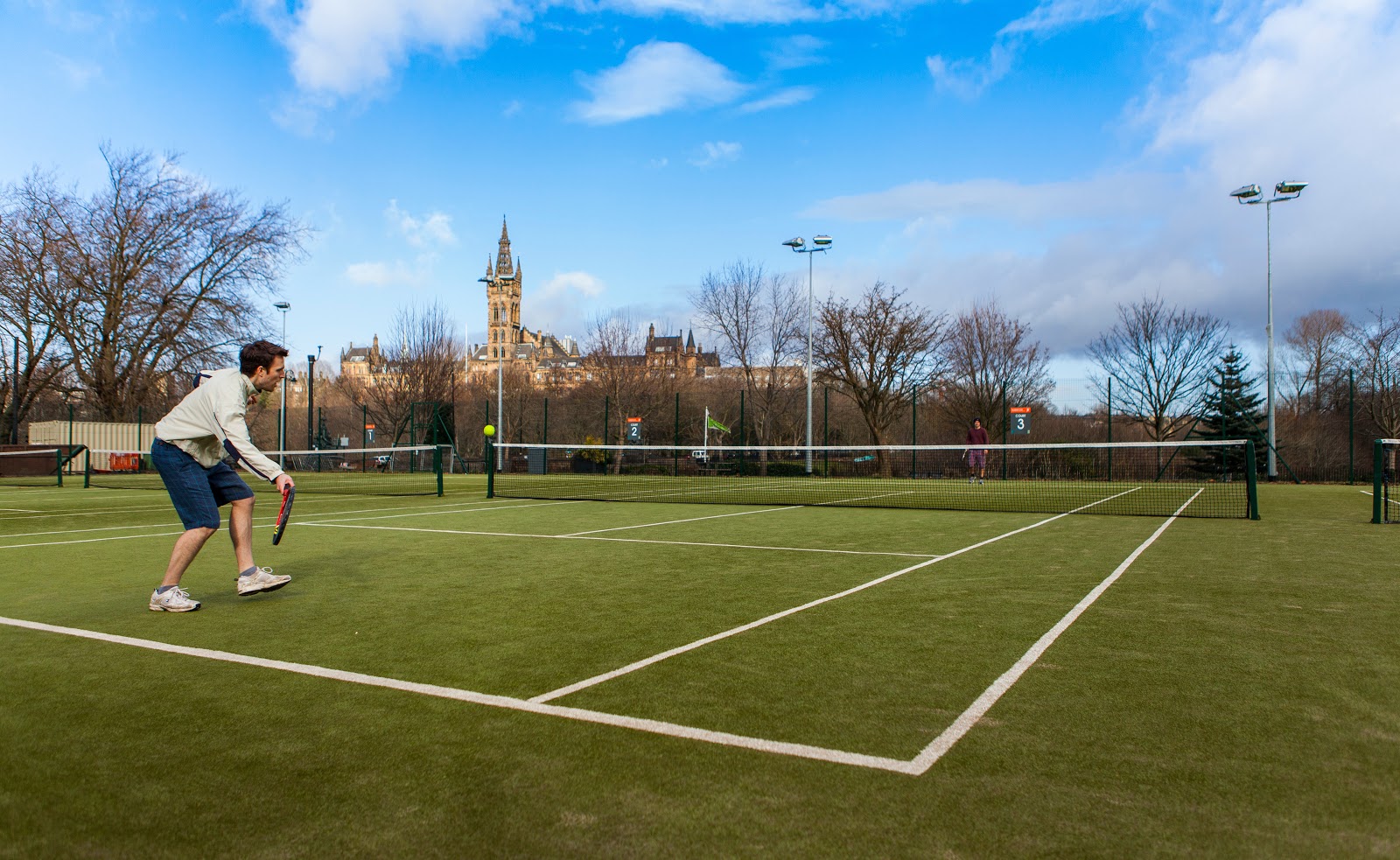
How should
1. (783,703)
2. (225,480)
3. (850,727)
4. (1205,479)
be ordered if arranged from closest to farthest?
(850,727)
(783,703)
(225,480)
(1205,479)

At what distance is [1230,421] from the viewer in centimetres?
3294

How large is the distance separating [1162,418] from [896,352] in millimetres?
13321

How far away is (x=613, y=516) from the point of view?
41.7 feet

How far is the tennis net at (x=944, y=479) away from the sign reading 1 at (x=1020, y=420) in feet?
3.02

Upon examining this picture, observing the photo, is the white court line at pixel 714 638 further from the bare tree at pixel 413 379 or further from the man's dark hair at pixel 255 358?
the bare tree at pixel 413 379

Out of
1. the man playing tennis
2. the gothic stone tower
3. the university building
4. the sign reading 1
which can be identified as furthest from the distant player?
the gothic stone tower

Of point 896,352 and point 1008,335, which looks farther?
point 1008,335

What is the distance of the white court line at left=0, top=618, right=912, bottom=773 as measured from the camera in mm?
2848

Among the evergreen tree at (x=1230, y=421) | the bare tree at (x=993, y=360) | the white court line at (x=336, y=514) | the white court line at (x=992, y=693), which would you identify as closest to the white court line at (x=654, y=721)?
the white court line at (x=992, y=693)

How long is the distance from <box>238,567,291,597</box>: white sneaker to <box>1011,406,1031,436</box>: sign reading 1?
2760cm

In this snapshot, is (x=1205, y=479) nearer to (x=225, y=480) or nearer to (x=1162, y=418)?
(x=1162, y=418)

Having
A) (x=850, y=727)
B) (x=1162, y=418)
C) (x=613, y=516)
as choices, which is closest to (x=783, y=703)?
(x=850, y=727)

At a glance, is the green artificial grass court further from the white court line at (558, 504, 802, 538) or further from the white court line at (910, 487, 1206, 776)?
the white court line at (558, 504, 802, 538)

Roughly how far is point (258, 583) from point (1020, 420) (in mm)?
28081
